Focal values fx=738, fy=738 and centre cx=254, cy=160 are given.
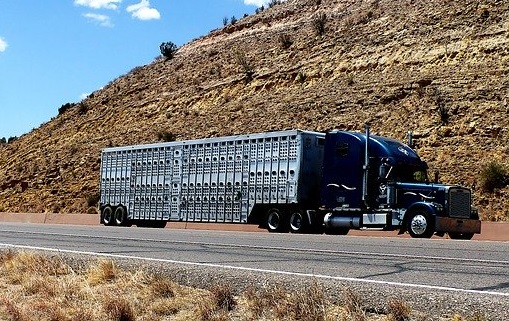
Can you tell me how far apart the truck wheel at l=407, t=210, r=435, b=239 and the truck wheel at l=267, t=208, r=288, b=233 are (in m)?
5.35

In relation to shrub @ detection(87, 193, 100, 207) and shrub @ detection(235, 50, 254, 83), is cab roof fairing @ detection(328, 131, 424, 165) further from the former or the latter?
shrub @ detection(235, 50, 254, 83)

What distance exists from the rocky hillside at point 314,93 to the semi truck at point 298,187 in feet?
21.4

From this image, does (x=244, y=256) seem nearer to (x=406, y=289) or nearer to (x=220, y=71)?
(x=406, y=289)

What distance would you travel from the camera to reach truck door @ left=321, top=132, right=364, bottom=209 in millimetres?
24891

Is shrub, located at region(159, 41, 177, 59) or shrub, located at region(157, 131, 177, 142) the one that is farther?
shrub, located at region(159, 41, 177, 59)

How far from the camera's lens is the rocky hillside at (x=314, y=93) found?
3419 cm

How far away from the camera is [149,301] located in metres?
8.38

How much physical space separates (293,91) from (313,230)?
2016 centimetres

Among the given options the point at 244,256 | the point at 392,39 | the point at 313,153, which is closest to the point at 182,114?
the point at 392,39

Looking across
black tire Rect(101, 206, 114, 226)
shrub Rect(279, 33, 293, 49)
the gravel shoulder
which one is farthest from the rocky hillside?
the gravel shoulder

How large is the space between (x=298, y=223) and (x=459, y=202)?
5921mm

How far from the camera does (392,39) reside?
143 ft

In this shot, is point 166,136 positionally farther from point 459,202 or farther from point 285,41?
point 459,202

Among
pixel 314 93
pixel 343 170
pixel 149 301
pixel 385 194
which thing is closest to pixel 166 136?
pixel 314 93
